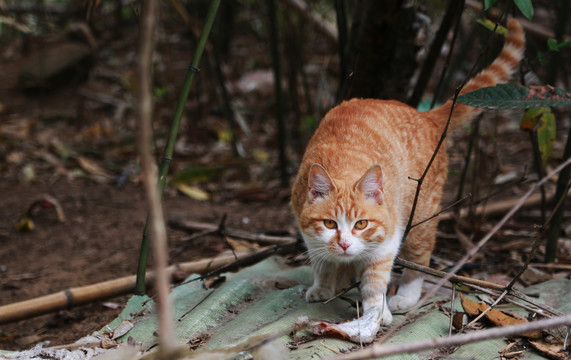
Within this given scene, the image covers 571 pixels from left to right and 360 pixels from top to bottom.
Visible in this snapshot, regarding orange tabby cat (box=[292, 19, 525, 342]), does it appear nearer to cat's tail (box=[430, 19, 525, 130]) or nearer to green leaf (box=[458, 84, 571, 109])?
cat's tail (box=[430, 19, 525, 130])

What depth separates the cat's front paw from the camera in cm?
248

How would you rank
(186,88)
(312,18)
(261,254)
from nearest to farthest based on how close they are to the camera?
1. (186,88)
2. (261,254)
3. (312,18)

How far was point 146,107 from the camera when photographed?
85 centimetres

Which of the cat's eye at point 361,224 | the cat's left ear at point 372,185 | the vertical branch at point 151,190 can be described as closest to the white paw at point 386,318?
the cat's eye at point 361,224

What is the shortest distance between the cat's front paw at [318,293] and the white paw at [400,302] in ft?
0.97

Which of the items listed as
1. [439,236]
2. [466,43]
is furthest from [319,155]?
[466,43]

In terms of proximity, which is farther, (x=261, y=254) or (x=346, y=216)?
(x=261, y=254)

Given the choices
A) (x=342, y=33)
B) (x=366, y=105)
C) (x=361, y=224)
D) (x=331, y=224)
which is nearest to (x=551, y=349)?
(x=361, y=224)

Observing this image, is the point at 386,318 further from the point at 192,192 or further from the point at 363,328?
the point at 192,192

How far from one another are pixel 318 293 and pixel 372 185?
58 centimetres

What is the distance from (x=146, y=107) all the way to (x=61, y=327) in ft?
7.76

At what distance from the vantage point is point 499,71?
2807mm

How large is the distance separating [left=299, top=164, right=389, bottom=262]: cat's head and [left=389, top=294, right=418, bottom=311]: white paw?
34 cm

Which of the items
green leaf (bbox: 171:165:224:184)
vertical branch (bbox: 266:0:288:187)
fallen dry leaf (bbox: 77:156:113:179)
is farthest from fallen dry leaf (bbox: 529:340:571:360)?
fallen dry leaf (bbox: 77:156:113:179)
